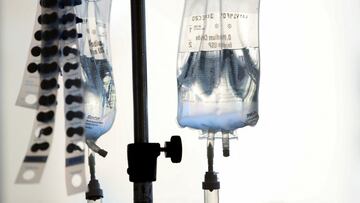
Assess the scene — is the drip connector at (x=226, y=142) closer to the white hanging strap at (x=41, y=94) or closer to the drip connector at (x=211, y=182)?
the drip connector at (x=211, y=182)

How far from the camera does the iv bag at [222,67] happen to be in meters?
1.06

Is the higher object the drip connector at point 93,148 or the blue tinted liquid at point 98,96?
the blue tinted liquid at point 98,96

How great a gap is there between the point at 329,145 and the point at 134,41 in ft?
2.25

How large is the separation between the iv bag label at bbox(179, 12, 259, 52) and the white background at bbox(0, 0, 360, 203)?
282 mm

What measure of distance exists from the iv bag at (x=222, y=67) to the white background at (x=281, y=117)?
0.91 ft

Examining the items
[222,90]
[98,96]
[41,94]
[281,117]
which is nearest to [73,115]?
[41,94]

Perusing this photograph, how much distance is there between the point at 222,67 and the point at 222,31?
8 centimetres

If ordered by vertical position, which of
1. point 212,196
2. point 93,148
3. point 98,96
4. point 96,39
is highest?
point 96,39

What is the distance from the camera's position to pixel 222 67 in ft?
3.51

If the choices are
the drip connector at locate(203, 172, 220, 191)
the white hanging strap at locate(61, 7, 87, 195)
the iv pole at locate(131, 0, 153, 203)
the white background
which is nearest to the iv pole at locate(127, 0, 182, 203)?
the iv pole at locate(131, 0, 153, 203)

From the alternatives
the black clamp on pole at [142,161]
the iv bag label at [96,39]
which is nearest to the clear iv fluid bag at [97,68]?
the iv bag label at [96,39]

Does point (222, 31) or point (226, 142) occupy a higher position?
point (222, 31)

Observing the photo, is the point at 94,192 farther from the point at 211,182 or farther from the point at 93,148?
the point at 211,182

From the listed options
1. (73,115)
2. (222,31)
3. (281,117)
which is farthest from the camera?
(281,117)
